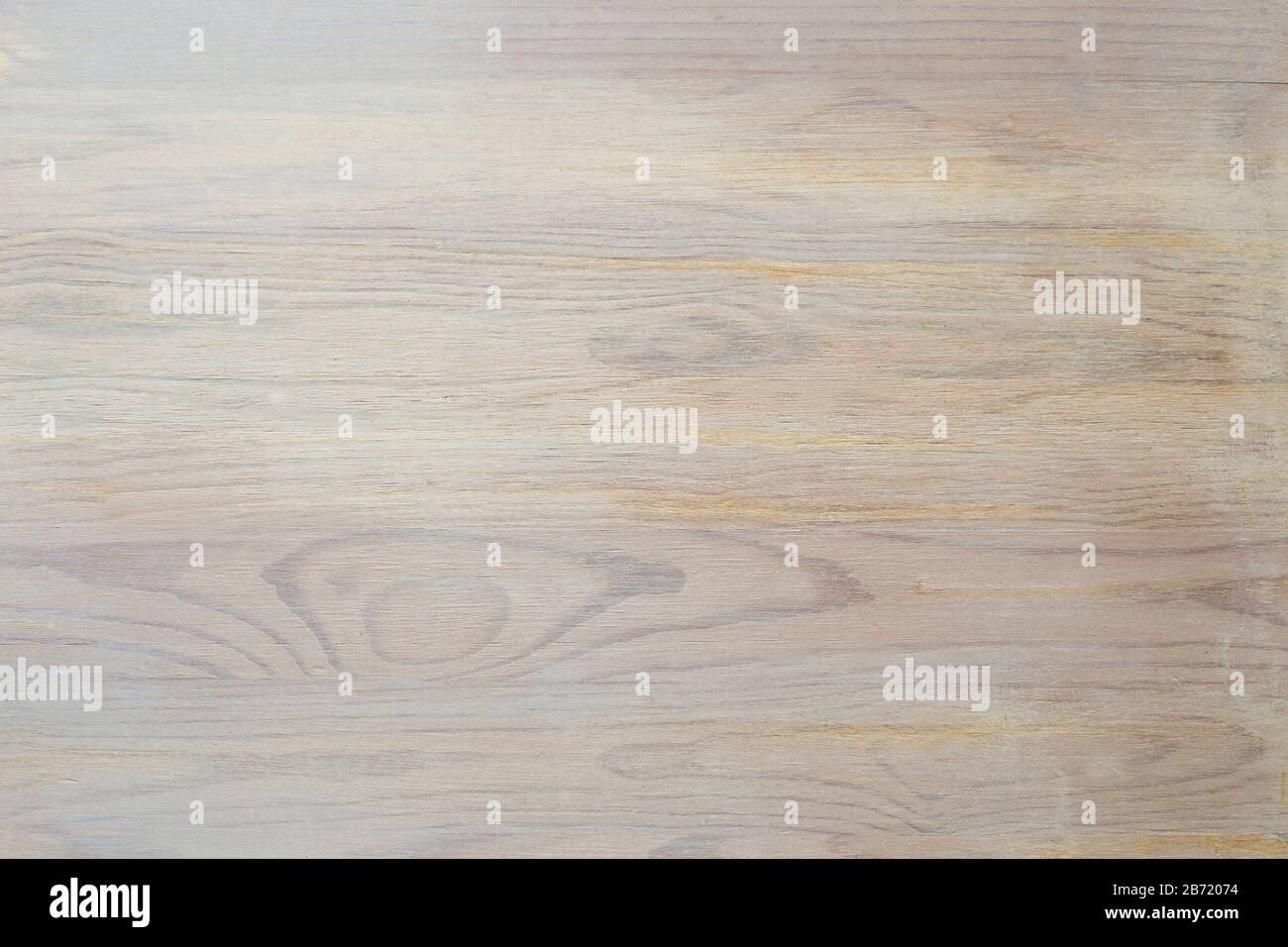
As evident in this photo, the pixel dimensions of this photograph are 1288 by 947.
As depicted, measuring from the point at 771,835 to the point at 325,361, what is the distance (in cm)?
42

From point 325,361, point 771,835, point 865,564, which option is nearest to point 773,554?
point 865,564

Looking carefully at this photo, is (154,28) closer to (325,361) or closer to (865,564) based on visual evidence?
(325,361)

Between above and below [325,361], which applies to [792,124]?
above

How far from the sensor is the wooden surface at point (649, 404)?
568 millimetres

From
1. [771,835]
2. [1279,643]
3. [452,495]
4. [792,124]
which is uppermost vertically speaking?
[792,124]

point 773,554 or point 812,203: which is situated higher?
point 812,203

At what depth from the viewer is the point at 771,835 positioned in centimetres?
57

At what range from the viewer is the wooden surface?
0.57 m

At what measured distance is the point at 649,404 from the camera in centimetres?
58

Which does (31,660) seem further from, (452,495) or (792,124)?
(792,124)

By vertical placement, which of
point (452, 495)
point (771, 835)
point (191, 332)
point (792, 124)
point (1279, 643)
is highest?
point (792, 124)

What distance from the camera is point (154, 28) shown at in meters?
0.57

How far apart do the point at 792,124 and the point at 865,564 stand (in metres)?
0.29

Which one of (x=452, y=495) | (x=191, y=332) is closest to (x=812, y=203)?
(x=452, y=495)
